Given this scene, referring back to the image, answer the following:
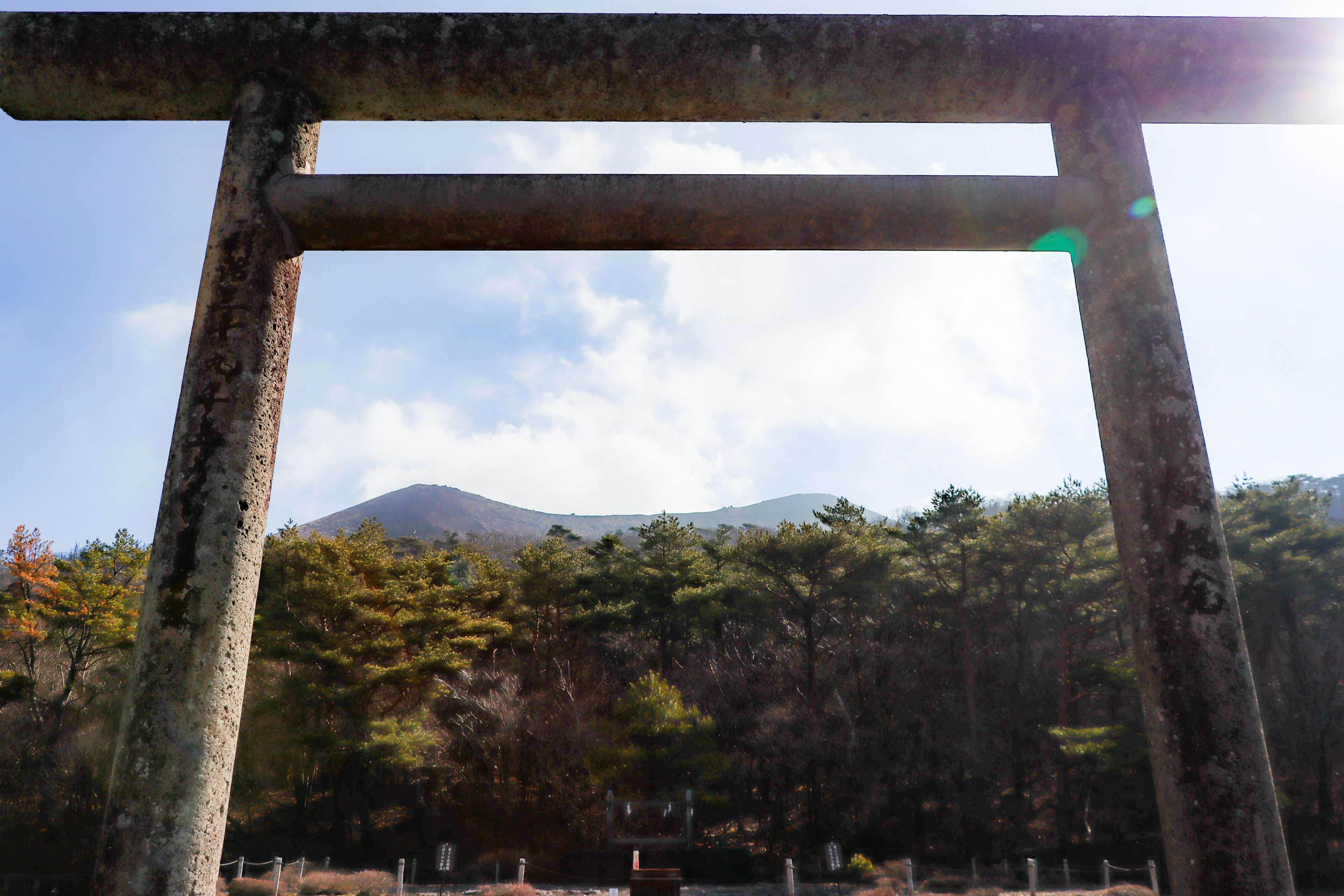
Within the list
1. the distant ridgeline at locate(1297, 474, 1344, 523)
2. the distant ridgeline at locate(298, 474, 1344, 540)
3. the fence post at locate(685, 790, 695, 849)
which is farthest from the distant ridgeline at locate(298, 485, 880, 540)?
the fence post at locate(685, 790, 695, 849)

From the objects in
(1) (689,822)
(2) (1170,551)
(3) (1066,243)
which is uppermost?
(3) (1066,243)

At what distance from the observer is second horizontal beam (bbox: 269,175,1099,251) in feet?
7.88

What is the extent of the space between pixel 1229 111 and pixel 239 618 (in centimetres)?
380

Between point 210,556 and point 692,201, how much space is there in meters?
1.81

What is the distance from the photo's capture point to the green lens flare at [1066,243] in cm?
243

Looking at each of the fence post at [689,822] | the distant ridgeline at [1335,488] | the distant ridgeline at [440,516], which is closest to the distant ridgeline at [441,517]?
the distant ridgeline at [440,516]

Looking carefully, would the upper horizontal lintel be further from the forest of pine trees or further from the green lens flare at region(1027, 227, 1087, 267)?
the forest of pine trees

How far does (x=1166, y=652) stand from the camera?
6.68ft

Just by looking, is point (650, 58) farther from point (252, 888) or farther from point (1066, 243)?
point (252, 888)

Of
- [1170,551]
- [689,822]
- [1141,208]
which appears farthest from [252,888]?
[1141,208]

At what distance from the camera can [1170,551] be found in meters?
2.07

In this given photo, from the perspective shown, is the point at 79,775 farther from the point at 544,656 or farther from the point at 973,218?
the point at 973,218

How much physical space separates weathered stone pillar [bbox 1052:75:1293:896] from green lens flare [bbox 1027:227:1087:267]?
17 millimetres

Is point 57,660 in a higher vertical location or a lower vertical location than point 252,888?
higher
